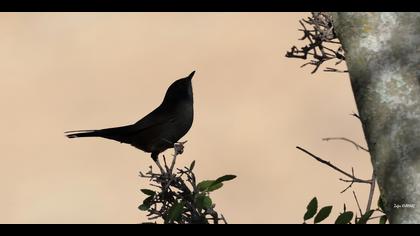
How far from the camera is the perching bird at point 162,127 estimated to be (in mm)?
5156

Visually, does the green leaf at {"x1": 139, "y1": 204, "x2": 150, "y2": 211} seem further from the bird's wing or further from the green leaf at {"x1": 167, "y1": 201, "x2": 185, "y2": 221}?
the bird's wing

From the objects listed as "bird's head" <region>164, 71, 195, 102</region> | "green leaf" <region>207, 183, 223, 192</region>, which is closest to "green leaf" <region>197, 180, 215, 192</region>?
"green leaf" <region>207, 183, 223, 192</region>

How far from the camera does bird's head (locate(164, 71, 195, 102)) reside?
17.9 feet

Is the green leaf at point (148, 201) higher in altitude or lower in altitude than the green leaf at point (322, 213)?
higher

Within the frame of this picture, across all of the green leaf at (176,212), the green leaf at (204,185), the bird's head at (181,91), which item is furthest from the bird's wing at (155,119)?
the green leaf at (176,212)

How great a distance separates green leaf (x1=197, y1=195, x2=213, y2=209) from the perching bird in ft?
8.14

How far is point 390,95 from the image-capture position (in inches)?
84.7

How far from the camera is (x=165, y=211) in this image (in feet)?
8.42

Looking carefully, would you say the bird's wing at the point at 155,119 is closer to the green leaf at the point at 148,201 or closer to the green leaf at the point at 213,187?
the green leaf at the point at 148,201

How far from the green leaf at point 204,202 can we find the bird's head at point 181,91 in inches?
116

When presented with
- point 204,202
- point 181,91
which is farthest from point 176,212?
point 181,91

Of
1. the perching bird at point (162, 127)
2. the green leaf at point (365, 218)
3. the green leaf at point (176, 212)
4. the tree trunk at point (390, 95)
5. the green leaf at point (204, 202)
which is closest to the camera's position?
the tree trunk at point (390, 95)

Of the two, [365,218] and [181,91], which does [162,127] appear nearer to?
[181,91]
